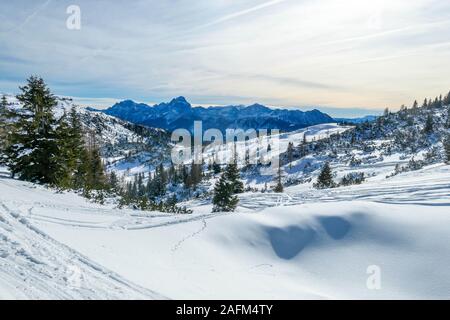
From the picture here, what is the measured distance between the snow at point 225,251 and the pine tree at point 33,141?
5658 mm

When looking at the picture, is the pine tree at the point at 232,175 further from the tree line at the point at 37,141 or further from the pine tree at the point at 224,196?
the tree line at the point at 37,141

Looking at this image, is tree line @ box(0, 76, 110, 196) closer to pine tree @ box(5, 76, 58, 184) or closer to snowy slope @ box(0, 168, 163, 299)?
pine tree @ box(5, 76, 58, 184)

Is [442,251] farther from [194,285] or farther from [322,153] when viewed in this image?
[322,153]

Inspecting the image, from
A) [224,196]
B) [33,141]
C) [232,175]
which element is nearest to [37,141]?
[33,141]

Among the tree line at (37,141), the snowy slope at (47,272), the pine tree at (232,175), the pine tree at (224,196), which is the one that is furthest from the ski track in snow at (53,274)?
the pine tree at (232,175)

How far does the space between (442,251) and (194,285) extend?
7.44 meters

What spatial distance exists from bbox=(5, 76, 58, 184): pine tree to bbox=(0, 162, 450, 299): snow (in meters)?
5.66

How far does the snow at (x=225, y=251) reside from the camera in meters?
6.80

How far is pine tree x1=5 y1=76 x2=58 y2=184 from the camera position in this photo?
20297 mm

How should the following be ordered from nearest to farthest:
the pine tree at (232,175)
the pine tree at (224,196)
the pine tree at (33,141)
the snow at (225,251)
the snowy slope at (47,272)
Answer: the snowy slope at (47,272) < the snow at (225,251) < the pine tree at (33,141) < the pine tree at (224,196) < the pine tree at (232,175)

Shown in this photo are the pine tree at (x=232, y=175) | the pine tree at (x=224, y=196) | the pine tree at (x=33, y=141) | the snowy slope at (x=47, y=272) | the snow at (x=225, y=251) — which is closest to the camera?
the snowy slope at (x=47, y=272)

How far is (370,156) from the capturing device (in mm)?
101812

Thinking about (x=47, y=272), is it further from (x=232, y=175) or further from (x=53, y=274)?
(x=232, y=175)
